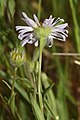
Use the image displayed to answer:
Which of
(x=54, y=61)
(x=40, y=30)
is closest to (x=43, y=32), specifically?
(x=40, y=30)

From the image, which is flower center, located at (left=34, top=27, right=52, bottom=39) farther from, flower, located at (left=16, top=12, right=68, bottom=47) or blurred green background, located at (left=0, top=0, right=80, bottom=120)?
blurred green background, located at (left=0, top=0, right=80, bottom=120)

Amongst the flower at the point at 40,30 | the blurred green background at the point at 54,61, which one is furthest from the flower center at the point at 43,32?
the blurred green background at the point at 54,61

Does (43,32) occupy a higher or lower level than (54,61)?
higher

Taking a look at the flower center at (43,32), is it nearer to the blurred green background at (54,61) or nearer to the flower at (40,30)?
the flower at (40,30)

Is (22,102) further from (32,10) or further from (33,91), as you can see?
(32,10)

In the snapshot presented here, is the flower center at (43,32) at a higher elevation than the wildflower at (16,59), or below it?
higher

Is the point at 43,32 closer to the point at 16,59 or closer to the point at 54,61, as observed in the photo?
the point at 16,59

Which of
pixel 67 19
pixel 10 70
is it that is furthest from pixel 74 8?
pixel 67 19

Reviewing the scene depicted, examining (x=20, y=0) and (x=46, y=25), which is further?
(x=20, y=0)
